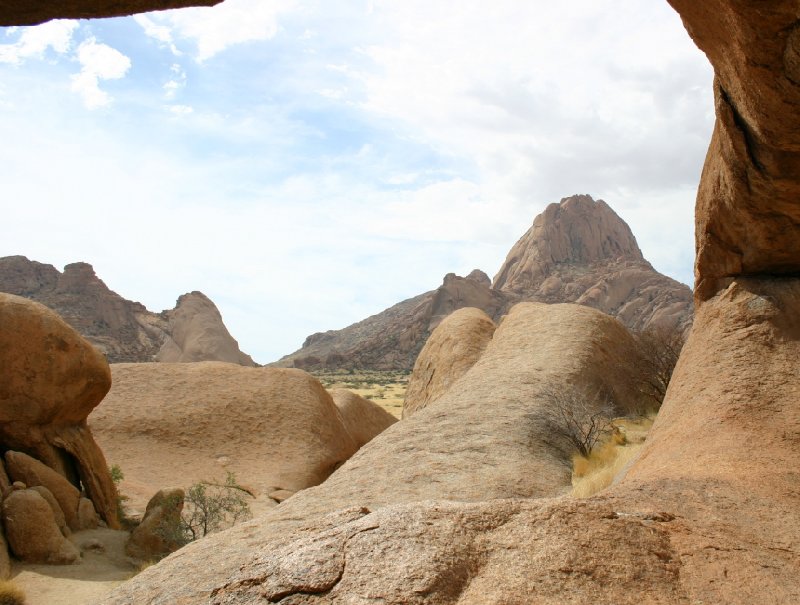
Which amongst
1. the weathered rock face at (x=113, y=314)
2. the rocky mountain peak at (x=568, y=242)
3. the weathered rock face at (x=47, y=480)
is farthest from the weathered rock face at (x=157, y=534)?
the rocky mountain peak at (x=568, y=242)

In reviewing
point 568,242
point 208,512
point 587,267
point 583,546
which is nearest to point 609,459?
point 208,512

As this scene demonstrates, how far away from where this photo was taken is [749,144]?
21.9 feet

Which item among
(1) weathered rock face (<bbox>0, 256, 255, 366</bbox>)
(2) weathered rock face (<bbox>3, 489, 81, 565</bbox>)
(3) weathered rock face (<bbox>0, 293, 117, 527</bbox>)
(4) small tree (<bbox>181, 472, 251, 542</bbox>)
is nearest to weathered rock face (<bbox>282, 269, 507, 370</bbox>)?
(1) weathered rock face (<bbox>0, 256, 255, 366</bbox>)

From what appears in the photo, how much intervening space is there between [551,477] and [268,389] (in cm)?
1183

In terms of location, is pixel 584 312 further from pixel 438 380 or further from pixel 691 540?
pixel 691 540

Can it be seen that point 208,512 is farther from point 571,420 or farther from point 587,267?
point 587,267

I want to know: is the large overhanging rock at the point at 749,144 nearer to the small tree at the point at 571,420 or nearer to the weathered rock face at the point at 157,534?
the small tree at the point at 571,420

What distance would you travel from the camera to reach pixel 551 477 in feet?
36.0

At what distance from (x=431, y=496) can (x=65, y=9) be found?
24.1 feet

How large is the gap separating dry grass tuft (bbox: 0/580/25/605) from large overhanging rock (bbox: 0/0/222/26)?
321 inches

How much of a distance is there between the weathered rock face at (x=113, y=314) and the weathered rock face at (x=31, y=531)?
35.7 meters

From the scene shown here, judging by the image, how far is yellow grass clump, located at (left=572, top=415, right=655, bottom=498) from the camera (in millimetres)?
8812

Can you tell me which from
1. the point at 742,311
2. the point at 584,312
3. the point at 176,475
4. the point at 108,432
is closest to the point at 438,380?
the point at 584,312

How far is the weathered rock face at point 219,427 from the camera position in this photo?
1825cm
